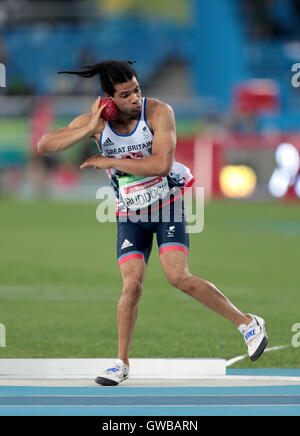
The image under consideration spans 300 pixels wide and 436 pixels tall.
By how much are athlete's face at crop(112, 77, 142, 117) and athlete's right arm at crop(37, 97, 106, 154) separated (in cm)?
13

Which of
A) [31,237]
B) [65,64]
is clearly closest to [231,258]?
[31,237]

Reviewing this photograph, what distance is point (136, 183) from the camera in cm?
698

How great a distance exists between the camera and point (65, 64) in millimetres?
45906

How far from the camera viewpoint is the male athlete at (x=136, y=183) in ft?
22.1

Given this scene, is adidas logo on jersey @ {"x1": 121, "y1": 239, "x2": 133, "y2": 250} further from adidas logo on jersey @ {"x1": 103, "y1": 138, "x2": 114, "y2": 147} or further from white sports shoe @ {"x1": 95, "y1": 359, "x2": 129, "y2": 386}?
white sports shoe @ {"x1": 95, "y1": 359, "x2": 129, "y2": 386}

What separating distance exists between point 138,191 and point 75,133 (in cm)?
65

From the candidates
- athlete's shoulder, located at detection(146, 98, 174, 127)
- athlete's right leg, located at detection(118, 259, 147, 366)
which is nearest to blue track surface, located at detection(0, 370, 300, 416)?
athlete's right leg, located at detection(118, 259, 147, 366)

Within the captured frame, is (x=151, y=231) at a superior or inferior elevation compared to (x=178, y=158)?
superior

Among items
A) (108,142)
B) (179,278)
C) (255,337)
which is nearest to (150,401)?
(179,278)

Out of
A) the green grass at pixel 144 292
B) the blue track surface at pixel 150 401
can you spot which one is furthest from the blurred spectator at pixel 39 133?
the blue track surface at pixel 150 401

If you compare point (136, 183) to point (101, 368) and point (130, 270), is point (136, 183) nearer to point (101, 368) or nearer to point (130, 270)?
point (130, 270)

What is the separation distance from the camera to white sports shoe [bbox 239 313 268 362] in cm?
→ 693

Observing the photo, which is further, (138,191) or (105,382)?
(138,191)
